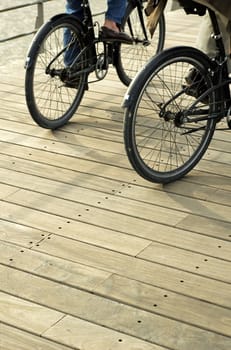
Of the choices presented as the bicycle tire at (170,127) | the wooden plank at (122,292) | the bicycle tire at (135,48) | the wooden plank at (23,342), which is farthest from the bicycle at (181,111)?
the wooden plank at (23,342)

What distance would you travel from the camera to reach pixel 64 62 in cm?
410

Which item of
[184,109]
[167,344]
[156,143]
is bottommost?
[167,344]

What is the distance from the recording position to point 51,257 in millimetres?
2857

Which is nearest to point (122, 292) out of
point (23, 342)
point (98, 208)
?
point (23, 342)

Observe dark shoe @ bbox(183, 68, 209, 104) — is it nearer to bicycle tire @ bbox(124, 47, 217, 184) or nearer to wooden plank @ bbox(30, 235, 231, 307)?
bicycle tire @ bbox(124, 47, 217, 184)

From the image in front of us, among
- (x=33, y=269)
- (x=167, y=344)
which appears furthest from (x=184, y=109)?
(x=167, y=344)

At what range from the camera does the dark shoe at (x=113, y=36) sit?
4145 millimetres

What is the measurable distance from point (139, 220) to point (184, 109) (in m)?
0.58

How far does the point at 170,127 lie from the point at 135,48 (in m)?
1.58

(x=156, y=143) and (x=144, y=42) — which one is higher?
(x=144, y=42)

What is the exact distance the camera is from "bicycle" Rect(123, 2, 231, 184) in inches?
128

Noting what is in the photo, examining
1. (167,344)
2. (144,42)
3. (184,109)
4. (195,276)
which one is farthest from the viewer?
(144,42)

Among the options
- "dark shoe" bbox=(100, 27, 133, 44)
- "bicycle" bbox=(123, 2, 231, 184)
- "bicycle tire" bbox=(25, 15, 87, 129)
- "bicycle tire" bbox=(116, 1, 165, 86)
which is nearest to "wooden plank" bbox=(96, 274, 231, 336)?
"bicycle" bbox=(123, 2, 231, 184)

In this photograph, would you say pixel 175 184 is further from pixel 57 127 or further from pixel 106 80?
pixel 106 80
